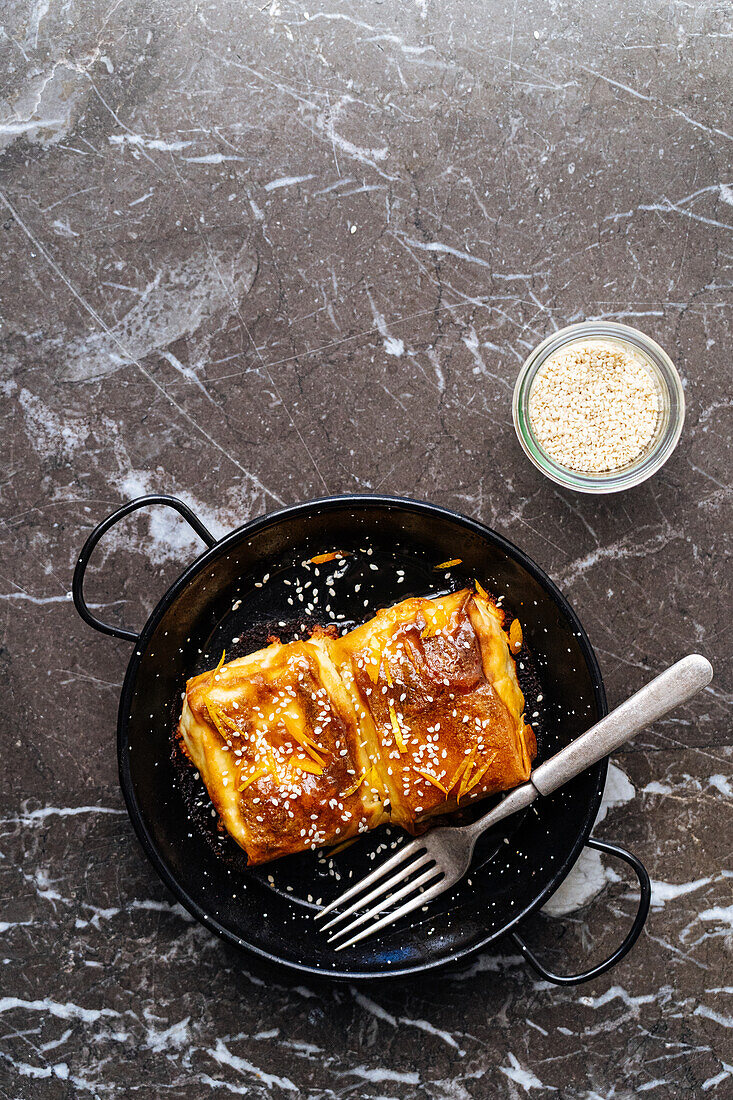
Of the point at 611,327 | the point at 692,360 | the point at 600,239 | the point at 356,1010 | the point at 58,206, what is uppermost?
the point at 58,206

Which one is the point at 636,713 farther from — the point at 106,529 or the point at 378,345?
the point at 106,529

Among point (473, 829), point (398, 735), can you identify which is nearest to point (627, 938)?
point (473, 829)

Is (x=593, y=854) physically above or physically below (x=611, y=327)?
below

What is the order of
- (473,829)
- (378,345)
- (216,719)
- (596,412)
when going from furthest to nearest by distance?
(378,345) < (596,412) < (473,829) < (216,719)

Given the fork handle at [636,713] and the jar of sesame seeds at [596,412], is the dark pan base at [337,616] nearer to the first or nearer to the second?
the fork handle at [636,713]

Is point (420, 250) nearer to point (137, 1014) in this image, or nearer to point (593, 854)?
point (593, 854)

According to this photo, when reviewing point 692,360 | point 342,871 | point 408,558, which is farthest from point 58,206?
point 342,871
